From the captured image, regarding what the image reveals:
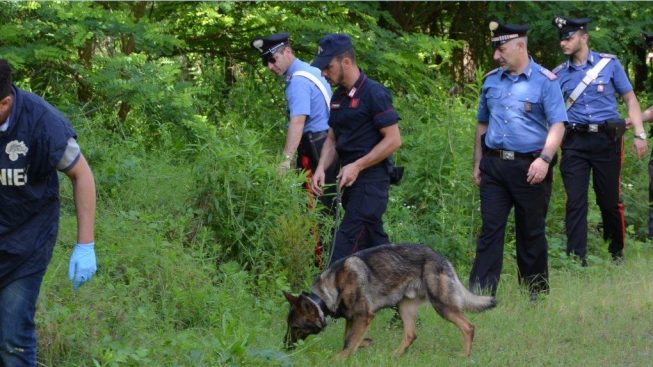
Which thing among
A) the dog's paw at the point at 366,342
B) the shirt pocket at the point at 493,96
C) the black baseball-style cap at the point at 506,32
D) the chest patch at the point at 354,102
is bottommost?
the dog's paw at the point at 366,342

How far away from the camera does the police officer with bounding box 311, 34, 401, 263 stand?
25.8ft

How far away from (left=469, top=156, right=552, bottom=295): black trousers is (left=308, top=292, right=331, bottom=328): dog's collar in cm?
199

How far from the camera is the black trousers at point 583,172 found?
10.9 metres

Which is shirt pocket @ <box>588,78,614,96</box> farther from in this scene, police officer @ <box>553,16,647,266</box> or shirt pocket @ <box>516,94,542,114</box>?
shirt pocket @ <box>516,94,542,114</box>

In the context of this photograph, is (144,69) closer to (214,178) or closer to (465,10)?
(214,178)

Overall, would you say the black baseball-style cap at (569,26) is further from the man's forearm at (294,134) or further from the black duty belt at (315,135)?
the man's forearm at (294,134)

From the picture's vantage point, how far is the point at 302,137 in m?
9.74

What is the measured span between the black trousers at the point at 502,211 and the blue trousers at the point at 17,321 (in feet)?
14.4

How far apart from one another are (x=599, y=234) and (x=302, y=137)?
4526 mm

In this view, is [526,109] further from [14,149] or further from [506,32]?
[14,149]

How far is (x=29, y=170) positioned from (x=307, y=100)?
4480 millimetres

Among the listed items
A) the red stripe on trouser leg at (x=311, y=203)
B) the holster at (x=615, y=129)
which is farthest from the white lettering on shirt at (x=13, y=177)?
the holster at (x=615, y=129)

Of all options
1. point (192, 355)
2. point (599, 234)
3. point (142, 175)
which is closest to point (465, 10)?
point (599, 234)

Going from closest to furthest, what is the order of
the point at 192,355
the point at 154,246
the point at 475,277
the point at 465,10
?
the point at 192,355, the point at 154,246, the point at 475,277, the point at 465,10
